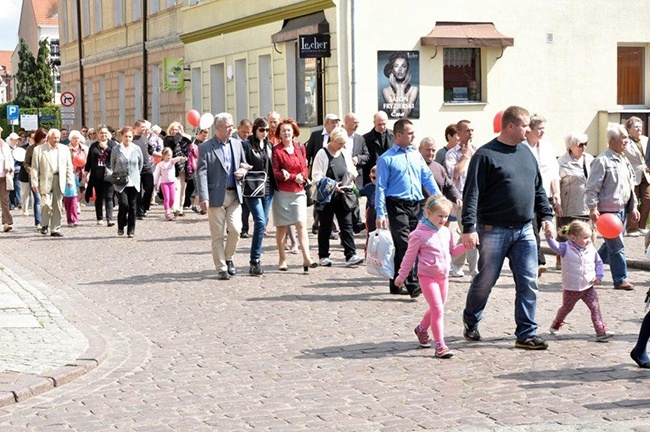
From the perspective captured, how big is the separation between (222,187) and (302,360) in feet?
19.3

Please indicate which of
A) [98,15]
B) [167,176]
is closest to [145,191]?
[167,176]

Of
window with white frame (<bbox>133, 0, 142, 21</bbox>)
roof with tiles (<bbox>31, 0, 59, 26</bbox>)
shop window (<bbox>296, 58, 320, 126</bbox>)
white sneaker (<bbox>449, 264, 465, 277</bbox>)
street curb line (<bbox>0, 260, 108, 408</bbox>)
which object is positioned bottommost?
street curb line (<bbox>0, 260, 108, 408</bbox>)

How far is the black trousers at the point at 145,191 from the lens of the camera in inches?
1051

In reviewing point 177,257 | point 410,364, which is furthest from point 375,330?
point 177,257

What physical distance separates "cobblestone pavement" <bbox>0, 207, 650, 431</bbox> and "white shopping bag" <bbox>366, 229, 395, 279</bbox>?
32cm

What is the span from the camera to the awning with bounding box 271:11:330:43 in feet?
102

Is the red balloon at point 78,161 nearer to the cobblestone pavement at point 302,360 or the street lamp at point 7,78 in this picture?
the cobblestone pavement at point 302,360

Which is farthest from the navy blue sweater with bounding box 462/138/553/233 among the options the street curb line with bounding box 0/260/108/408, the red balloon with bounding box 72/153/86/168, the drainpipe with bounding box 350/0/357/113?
the drainpipe with bounding box 350/0/357/113

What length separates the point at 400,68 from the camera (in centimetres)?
3061

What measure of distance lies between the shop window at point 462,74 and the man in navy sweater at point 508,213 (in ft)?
69.9

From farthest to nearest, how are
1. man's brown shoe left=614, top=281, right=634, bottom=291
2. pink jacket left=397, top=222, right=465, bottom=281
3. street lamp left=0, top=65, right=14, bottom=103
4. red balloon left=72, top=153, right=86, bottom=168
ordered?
street lamp left=0, top=65, right=14, bottom=103 < red balloon left=72, top=153, right=86, bottom=168 < man's brown shoe left=614, top=281, right=634, bottom=291 < pink jacket left=397, top=222, right=465, bottom=281

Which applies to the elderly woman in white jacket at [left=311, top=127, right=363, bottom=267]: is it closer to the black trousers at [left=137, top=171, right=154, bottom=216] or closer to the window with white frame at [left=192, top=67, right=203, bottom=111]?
the black trousers at [left=137, top=171, right=154, bottom=216]

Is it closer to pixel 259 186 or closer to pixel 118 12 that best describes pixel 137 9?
pixel 118 12

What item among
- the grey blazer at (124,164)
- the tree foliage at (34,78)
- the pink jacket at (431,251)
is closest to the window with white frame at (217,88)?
the grey blazer at (124,164)
